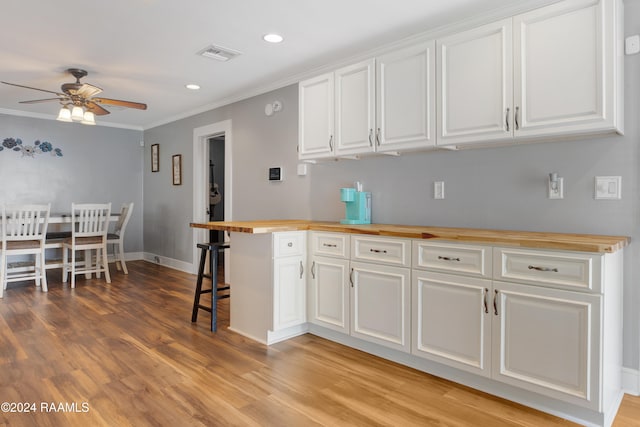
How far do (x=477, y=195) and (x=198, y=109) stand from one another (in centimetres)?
403

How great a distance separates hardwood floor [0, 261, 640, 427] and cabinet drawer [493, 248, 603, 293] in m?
0.68

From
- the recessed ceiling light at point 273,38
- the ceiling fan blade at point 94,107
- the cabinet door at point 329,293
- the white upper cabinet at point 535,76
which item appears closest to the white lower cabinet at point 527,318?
the cabinet door at point 329,293

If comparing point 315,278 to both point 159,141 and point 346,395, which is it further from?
point 159,141

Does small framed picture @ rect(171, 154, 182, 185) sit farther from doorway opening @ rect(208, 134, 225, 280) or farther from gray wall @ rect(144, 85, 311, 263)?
doorway opening @ rect(208, 134, 225, 280)

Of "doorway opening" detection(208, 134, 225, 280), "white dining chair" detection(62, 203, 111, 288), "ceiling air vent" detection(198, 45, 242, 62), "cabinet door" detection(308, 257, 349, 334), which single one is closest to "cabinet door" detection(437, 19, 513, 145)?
"cabinet door" detection(308, 257, 349, 334)

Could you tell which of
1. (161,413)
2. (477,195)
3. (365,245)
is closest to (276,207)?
(365,245)

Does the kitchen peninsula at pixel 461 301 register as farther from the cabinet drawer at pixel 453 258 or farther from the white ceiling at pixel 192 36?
the white ceiling at pixel 192 36

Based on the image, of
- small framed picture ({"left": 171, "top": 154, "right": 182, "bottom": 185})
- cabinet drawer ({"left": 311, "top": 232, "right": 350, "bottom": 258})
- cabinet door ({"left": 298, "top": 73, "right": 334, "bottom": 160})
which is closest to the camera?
cabinet drawer ({"left": 311, "top": 232, "right": 350, "bottom": 258})

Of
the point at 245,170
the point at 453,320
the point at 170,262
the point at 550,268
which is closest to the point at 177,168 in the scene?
the point at 170,262

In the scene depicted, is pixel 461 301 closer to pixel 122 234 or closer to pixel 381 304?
pixel 381 304

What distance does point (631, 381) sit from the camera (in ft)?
7.21

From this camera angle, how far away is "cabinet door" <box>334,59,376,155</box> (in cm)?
292

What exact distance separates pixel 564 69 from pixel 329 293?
198 cm

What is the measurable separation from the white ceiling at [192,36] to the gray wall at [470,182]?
2.12ft
